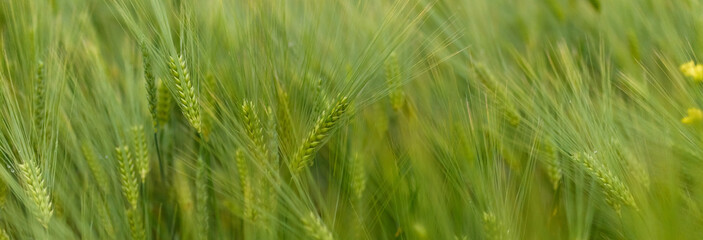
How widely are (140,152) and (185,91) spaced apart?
0.55ft

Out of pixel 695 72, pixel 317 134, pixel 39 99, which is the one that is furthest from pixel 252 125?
pixel 695 72

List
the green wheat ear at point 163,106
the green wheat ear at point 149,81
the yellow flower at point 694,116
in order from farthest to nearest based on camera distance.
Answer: the green wheat ear at point 163,106 → the green wheat ear at point 149,81 → the yellow flower at point 694,116

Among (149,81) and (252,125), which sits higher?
(149,81)

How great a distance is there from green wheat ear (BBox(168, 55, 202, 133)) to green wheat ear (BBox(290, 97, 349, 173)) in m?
0.13

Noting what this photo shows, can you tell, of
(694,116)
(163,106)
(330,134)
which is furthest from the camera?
(163,106)

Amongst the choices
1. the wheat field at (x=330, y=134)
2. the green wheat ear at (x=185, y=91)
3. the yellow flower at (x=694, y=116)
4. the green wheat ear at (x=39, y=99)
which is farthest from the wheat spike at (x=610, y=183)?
the green wheat ear at (x=39, y=99)

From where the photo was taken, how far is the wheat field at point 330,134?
885 millimetres

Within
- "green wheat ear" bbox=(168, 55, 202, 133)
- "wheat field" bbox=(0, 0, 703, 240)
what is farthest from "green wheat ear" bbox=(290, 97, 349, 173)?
"green wheat ear" bbox=(168, 55, 202, 133)

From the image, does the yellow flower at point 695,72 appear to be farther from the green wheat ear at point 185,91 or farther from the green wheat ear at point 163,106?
→ the green wheat ear at point 163,106

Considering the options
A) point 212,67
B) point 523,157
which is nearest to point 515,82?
point 523,157

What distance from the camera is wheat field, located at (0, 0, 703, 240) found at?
885 mm

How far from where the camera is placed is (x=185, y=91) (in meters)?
0.88

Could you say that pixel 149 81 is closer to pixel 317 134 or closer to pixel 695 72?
pixel 317 134

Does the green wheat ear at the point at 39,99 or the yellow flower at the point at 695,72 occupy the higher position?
the green wheat ear at the point at 39,99
